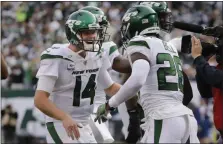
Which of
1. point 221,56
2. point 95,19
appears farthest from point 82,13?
point 221,56

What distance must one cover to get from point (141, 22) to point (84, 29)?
A: 0.57m

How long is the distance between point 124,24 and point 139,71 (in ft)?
2.66

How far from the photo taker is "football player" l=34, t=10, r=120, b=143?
6094mm

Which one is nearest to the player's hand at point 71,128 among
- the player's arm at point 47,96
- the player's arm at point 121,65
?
the player's arm at point 47,96

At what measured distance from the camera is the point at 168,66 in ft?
19.2

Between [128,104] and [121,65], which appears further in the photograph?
[128,104]

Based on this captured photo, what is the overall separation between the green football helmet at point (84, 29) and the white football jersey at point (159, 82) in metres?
0.56

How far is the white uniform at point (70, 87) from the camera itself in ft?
20.3

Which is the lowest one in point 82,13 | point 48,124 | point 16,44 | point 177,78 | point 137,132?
point 16,44

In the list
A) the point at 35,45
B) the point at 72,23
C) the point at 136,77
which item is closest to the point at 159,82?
the point at 136,77

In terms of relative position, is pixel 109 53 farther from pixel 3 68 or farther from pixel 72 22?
pixel 3 68

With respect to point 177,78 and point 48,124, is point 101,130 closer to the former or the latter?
point 48,124

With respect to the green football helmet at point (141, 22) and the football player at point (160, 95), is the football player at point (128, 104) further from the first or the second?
the football player at point (160, 95)

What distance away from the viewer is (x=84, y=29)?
6.36 m
